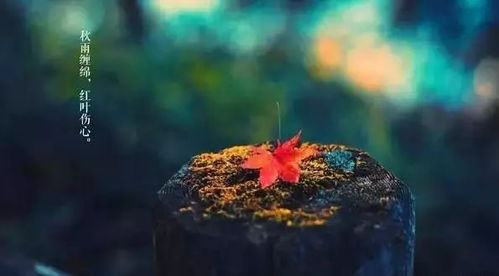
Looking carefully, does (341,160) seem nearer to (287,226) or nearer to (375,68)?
(287,226)

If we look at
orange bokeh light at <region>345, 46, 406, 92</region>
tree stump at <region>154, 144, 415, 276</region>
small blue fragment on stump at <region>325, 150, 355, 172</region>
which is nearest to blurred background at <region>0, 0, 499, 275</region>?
orange bokeh light at <region>345, 46, 406, 92</region>

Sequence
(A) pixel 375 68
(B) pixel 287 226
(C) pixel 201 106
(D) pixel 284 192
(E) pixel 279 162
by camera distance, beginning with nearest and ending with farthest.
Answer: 1. (B) pixel 287 226
2. (D) pixel 284 192
3. (E) pixel 279 162
4. (A) pixel 375 68
5. (C) pixel 201 106

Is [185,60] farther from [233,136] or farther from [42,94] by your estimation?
[42,94]

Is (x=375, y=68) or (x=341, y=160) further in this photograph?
(x=375, y=68)

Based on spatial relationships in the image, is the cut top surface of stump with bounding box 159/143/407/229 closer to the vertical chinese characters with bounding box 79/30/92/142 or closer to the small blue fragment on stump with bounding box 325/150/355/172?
the small blue fragment on stump with bounding box 325/150/355/172

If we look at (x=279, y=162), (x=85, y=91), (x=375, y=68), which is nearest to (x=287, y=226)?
(x=279, y=162)

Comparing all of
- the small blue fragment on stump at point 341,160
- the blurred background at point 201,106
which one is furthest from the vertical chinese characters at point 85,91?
the small blue fragment on stump at point 341,160

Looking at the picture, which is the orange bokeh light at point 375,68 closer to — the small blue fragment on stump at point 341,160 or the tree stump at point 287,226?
the small blue fragment on stump at point 341,160

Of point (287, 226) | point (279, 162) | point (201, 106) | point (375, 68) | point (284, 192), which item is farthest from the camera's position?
point (201, 106)
